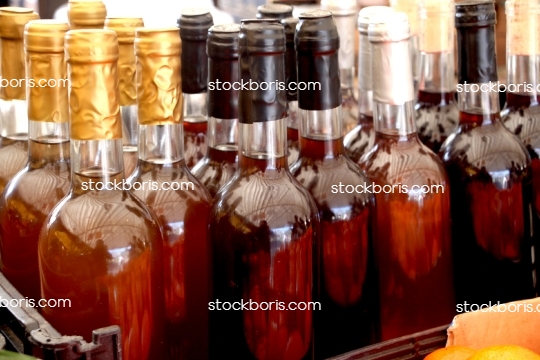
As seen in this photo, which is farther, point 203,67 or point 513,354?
point 203,67

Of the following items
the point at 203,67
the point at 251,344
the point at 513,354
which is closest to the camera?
the point at 513,354

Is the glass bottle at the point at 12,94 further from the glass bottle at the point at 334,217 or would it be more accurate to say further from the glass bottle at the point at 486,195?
the glass bottle at the point at 486,195

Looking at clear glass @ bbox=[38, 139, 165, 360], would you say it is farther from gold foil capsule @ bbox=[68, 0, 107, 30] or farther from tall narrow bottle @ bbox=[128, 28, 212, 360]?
gold foil capsule @ bbox=[68, 0, 107, 30]

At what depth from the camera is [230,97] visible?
867 mm

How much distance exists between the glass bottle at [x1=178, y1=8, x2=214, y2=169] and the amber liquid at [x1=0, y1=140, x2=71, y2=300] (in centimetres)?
18

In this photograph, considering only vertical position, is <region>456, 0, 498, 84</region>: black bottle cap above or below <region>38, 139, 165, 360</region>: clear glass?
above

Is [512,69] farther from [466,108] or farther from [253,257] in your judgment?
[253,257]

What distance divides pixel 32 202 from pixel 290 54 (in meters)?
0.34

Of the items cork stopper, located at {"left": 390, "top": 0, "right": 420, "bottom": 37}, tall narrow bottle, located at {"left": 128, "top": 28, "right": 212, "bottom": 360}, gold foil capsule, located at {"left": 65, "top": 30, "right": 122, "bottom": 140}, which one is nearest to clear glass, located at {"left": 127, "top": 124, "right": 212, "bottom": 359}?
tall narrow bottle, located at {"left": 128, "top": 28, "right": 212, "bottom": 360}

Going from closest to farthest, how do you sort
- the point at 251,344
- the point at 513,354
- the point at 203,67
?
the point at 513,354
the point at 251,344
the point at 203,67

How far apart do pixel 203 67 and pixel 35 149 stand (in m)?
0.22

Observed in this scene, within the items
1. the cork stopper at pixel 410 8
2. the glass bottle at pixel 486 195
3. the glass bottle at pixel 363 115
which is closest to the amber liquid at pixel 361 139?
the glass bottle at pixel 363 115

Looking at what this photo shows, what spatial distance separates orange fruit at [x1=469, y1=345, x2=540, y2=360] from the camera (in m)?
0.71

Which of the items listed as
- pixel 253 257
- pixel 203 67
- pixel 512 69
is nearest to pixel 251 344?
pixel 253 257
